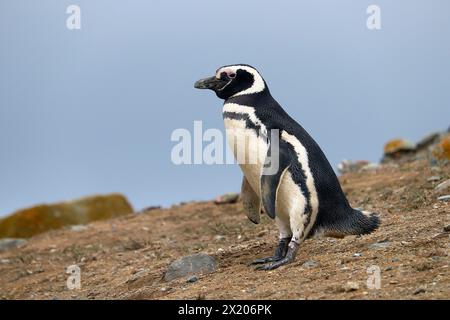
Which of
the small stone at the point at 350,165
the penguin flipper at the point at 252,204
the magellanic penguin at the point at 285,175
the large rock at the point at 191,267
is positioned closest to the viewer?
the magellanic penguin at the point at 285,175

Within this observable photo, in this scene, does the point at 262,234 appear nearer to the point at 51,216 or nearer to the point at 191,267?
the point at 191,267

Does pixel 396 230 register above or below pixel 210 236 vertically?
above

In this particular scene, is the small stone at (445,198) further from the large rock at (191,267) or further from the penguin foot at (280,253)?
the large rock at (191,267)

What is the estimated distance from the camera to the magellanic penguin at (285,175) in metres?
6.59

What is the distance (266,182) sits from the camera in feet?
21.3

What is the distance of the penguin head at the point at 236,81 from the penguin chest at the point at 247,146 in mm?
365

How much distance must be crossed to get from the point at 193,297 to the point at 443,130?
43.9 ft

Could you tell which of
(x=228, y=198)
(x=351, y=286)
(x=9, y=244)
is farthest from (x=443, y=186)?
(x=9, y=244)

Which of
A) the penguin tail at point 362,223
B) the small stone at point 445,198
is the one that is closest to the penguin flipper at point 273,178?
the penguin tail at point 362,223

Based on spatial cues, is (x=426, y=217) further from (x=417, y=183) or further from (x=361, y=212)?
(x=417, y=183)

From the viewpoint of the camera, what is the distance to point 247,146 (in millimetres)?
6785

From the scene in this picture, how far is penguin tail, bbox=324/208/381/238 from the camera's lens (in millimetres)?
6848

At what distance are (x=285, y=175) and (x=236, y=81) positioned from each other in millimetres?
1233
